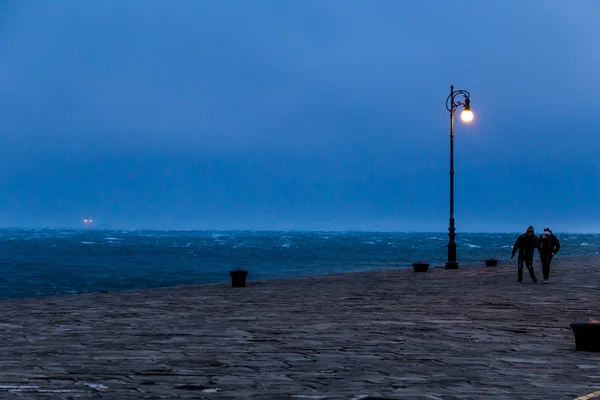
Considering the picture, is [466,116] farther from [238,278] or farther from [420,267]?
[238,278]

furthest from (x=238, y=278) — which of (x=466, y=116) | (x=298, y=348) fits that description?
(x=466, y=116)

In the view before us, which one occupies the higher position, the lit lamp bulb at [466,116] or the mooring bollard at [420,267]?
the lit lamp bulb at [466,116]

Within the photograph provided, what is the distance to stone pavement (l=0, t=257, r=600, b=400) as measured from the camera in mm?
Result: 6605

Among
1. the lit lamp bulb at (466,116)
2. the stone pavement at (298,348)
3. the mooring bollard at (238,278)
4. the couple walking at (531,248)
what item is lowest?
the stone pavement at (298,348)

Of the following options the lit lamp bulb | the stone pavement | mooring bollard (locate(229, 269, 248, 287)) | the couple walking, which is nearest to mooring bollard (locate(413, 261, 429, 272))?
the couple walking

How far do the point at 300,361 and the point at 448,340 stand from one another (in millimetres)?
2670

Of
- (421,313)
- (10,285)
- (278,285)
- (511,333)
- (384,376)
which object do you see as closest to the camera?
(384,376)

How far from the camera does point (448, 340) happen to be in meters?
9.80

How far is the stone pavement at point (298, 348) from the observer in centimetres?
661

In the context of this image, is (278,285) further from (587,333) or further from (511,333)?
(587,333)

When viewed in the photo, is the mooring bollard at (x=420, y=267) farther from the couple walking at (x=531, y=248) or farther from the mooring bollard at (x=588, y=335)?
the mooring bollard at (x=588, y=335)

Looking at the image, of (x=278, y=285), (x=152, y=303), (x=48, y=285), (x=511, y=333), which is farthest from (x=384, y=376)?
(x=48, y=285)

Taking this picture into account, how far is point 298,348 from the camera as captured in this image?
8969 mm

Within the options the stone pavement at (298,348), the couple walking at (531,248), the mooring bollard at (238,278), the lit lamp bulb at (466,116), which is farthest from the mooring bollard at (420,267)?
the stone pavement at (298,348)
